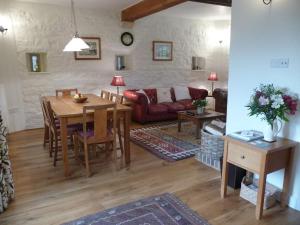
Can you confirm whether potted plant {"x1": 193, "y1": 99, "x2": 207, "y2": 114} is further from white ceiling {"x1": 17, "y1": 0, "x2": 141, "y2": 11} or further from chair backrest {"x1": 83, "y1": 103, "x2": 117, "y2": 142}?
white ceiling {"x1": 17, "y1": 0, "x2": 141, "y2": 11}

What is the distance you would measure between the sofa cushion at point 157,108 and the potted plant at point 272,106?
329cm

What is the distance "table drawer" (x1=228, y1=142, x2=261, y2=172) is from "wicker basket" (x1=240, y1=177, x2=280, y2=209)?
15.1 inches

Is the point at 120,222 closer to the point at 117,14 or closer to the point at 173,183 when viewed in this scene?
the point at 173,183

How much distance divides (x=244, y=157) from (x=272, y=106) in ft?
1.74

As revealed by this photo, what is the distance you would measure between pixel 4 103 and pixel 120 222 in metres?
3.76

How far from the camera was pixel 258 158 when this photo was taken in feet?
7.10

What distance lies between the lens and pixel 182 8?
18.3 feet

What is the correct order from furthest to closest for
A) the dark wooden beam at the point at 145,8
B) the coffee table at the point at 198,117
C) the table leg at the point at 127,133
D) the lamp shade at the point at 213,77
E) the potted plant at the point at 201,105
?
the lamp shade at the point at 213,77 < the potted plant at the point at 201,105 < the coffee table at the point at 198,117 < the dark wooden beam at the point at 145,8 < the table leg at the point at 127,133

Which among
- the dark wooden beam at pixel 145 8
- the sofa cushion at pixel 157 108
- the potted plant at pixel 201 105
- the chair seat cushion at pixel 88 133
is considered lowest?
the sofa cushion at pixel 157 108

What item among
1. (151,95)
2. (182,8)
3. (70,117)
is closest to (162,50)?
(182,8)

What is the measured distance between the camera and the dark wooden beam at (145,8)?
4215mm

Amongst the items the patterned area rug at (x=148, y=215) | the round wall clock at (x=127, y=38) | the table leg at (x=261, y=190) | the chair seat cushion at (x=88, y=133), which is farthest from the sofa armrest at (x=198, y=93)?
the table leg at (x=261, y=190)

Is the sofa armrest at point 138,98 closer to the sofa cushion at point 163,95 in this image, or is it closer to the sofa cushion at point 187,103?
the sofa cushion at point 163,95

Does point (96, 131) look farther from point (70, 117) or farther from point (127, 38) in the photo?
point (127, 38)
